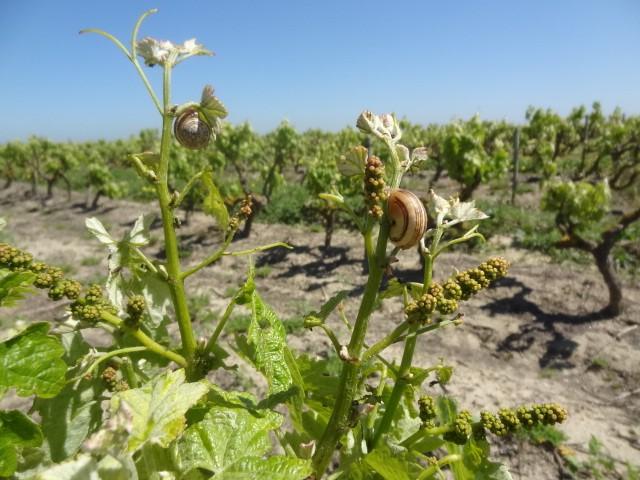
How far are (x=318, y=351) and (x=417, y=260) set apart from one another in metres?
4.93

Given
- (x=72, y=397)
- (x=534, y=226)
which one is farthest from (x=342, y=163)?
(x=534, y=226)

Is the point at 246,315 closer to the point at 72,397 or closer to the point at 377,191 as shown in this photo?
the point at 72,397

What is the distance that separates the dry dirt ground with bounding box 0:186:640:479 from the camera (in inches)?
212

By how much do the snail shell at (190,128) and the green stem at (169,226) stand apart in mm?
42

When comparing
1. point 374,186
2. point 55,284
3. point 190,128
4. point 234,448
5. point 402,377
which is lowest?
point 234,448

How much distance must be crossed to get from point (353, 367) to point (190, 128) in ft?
2.56

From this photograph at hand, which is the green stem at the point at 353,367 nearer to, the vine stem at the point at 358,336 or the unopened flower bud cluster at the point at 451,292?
the vine stem at the point at 358,336

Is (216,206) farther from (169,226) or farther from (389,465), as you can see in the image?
(389,465)

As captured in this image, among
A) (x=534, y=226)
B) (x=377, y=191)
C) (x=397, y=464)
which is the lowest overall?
(x=534, y=226)

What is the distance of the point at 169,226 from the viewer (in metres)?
1.20

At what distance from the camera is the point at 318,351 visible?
22.2 ft

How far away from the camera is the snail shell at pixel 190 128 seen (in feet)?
3.86

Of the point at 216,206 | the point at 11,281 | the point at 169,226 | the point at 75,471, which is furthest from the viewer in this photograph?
the point at 216,206

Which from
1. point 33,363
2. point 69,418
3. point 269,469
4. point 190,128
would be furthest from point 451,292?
point 69,418
